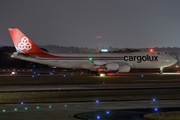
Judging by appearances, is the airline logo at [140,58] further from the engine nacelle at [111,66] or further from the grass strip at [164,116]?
the grass strip at [164,116]

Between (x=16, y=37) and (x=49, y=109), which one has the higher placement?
(x=16, y=37)

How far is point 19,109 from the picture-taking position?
19391mm

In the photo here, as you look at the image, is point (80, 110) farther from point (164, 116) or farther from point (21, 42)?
point (21, 42)

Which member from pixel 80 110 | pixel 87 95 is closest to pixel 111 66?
pixel 87 95

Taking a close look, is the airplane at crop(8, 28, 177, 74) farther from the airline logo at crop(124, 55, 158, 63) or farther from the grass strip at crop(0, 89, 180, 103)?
the grass strip at crop(0, 89, 180, 103)

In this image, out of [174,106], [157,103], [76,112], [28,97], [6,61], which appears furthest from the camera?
[6,61]

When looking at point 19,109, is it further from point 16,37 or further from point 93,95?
point 16,37

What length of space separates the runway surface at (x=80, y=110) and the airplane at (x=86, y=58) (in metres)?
32.4

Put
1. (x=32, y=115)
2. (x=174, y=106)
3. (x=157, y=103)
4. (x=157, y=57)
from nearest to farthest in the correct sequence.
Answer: (x=32, y=115) < (x=174, y=106) < (x=157, y=103) < (x=157, y=57)

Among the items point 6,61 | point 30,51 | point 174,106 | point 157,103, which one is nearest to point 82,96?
point 157,103

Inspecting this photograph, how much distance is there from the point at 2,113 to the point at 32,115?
213 cm

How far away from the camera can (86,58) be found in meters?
56.0

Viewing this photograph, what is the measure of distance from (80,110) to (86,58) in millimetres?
37206

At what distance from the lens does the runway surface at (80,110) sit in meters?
16.6
